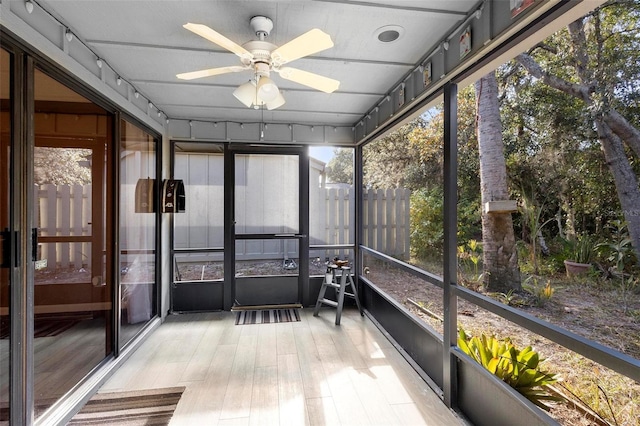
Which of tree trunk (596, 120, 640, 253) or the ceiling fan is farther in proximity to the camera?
tree trunk (596, 120, 640, 253)

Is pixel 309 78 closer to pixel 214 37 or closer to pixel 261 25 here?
pixel 261 25

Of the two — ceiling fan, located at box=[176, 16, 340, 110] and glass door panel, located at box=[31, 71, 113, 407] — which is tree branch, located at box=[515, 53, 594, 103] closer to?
ceiling fan, located at box=[176, 16, 340, 110]

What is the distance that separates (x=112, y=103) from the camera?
8.42ft

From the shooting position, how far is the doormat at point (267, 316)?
3742mm

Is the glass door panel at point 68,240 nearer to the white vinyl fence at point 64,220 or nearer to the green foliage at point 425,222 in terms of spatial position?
the white vinyl fence at point 64,220

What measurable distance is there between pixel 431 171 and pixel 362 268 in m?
1.71

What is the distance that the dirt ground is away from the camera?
168 centimetres

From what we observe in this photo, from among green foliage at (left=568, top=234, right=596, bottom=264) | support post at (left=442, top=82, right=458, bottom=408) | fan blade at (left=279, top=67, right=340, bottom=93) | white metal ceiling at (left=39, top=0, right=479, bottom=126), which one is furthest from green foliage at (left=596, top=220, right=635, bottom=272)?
fan blade at (left=279, top=67, right=340, bottom=93)

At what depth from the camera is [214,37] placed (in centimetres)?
155

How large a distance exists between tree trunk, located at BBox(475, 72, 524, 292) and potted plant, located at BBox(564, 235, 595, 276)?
0.93 meters

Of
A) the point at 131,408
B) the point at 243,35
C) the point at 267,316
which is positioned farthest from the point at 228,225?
the point at 243,35

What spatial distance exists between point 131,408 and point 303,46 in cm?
258

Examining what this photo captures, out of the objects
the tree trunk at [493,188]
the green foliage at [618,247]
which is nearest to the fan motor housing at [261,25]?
the green foliage at [618,247]

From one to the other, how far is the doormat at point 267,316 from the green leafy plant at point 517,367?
2.23m
